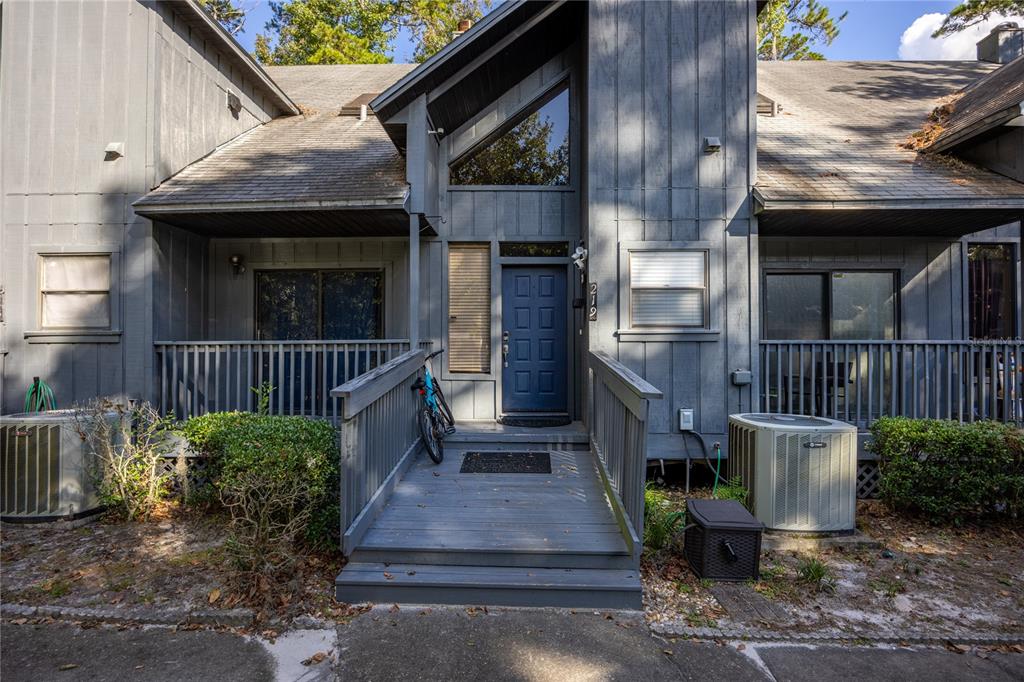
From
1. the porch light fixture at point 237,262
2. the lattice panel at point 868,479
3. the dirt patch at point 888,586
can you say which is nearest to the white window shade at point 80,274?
the porch light fixture at point 237,262

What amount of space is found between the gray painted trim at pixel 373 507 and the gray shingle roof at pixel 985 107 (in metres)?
7.33

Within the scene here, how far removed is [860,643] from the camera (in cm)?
294

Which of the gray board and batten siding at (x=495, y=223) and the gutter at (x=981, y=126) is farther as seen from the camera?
the gray board and batten siding at (x=495, y=223)

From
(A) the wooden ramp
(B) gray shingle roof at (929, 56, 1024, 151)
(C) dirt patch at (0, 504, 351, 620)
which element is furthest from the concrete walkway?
(B) gray shingle roof at (929, 56, 1024, 151)

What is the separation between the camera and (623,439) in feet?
A: 12.7

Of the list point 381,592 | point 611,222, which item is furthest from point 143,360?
point 611,222

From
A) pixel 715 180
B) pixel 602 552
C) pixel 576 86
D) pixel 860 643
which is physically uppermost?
pixel 576 86

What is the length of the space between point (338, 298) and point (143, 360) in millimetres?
2437

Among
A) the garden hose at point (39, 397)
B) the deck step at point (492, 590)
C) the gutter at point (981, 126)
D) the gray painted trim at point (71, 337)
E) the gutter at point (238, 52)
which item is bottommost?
the deck step at point (492, 590)

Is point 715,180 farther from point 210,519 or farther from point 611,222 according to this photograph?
point 210,519

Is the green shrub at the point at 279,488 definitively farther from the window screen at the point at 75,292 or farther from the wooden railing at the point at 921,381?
the wooden railing at the point at 921,381

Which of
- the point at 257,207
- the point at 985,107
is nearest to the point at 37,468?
the point at 257,207

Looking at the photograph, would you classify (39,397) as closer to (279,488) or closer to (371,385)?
(279,488)

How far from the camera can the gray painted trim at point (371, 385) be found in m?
3.26
